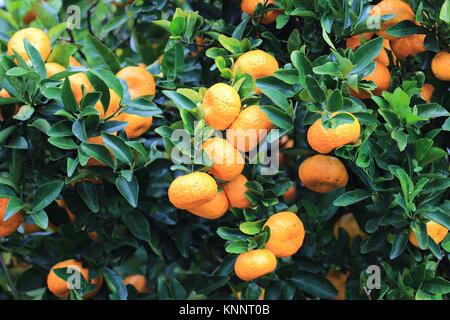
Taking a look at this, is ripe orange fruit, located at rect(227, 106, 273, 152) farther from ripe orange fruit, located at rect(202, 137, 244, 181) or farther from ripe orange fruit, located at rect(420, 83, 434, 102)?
ripe orange fruit, located at rect(420, 83, 434, 102)

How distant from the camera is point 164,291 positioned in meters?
1.60

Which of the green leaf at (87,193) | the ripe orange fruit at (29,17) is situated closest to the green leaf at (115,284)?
the green leaf at (87,193)

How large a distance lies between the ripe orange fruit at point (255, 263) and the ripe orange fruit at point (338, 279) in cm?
51

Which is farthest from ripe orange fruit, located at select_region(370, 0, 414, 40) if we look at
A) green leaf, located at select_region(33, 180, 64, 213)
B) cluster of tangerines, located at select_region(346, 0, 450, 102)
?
green leaf, located at select_region(33, 180, 64, 213)

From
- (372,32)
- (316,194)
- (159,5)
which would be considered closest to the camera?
(372,32)

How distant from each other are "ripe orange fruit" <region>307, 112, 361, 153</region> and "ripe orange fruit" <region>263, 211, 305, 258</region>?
198 mm

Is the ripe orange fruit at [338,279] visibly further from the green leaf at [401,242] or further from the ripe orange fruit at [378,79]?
the ripe orange fruit at [378,79]

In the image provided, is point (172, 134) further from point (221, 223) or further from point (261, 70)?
point (221, 223)

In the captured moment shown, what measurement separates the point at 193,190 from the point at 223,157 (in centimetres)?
11

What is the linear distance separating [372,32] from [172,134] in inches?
23.5
